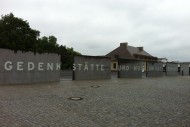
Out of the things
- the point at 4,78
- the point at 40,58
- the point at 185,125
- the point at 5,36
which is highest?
the point at 5,36

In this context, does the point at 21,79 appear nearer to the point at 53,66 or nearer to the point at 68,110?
the point at 53,66

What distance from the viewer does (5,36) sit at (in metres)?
47.3

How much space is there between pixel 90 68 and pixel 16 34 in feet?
85.4

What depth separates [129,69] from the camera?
3453 centimetres

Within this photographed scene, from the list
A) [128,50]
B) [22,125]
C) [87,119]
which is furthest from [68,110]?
[128,50]

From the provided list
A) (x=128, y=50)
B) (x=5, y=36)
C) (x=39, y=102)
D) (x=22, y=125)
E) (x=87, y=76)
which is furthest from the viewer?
(x=128, y=50)

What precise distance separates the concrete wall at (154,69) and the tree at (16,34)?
2142cm

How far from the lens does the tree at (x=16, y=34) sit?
154 feet

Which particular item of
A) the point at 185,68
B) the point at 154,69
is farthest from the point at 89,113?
the point at 185,68

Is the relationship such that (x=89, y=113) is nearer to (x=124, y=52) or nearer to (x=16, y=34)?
(x=16, y=34)

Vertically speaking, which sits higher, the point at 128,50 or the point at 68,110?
the point at 128,50

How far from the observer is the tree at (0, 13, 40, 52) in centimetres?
4688

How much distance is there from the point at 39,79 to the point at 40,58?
183 cm

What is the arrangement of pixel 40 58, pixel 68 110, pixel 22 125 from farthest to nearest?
1. pixel 40 58
2. pixel 68 110
3. pixel 22 125
